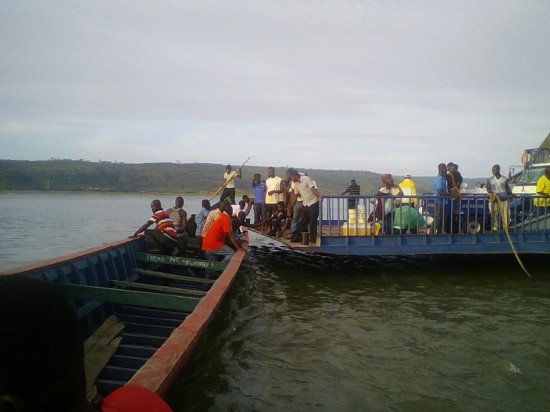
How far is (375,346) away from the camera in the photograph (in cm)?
600

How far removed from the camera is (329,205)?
9.74m

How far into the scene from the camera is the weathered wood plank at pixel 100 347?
4.10 m

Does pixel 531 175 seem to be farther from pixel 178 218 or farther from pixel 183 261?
pixel 183 261

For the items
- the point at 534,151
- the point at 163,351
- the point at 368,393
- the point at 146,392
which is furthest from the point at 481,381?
the point at 534,151

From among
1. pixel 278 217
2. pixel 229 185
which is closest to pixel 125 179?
pixel 229 185

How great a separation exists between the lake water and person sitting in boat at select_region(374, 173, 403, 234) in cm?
138

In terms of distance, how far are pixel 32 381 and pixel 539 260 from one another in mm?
13088

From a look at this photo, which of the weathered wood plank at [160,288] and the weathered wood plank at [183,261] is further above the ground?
the weathered wood plank at [183,261]

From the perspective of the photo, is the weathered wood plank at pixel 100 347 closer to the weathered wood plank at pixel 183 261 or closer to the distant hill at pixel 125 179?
the weathered wood plank at pixel 183 261

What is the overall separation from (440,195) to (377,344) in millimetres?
4817

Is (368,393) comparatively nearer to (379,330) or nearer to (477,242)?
(379,330)

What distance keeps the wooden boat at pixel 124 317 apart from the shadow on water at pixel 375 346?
60 centimetres

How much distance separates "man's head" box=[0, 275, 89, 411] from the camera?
1.03 metres

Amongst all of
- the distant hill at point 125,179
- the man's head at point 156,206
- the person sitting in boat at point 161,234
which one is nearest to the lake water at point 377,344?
the person sitting in boat at point 161,234
